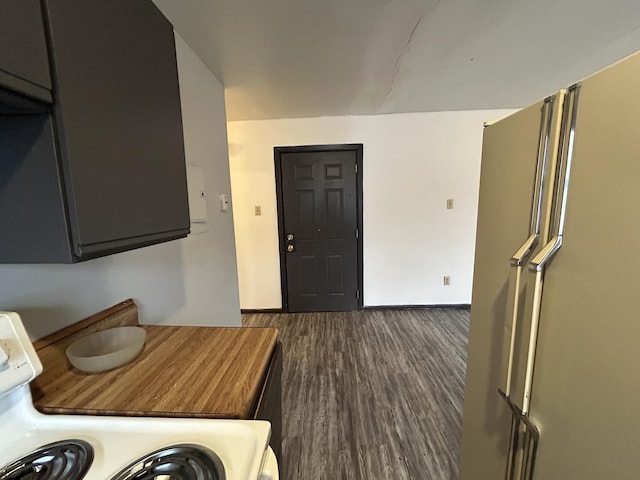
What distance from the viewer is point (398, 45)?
176 centimetres

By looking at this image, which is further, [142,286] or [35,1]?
[142,286]

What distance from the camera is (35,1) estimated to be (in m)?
0.55

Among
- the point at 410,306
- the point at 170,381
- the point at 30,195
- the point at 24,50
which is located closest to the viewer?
the point at 24,50

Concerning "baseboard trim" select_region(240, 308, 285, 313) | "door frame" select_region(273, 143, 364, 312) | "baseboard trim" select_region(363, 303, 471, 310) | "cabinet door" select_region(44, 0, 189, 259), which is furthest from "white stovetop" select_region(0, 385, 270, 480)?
"baseboard trim" select_region(363, 303, 471, 310)

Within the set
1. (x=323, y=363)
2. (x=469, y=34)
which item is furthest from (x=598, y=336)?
(x=323, y=363)

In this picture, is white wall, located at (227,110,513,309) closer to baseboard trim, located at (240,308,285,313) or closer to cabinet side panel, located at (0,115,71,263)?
baseboard trim, located at (240,308,285,313)

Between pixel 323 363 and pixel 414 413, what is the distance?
847 mm

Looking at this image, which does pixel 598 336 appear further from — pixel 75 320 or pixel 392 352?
pixel 392 352

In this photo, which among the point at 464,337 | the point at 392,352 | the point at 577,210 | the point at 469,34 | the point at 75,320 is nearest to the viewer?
the point at 577,210

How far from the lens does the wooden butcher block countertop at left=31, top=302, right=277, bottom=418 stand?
2.42 feet

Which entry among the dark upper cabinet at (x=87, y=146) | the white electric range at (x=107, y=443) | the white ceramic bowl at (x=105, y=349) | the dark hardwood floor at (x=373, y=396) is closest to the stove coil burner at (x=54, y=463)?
the white electric range at (x=107, y=443)

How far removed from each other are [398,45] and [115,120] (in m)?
1.70

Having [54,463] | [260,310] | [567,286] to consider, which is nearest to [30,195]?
[54,463]

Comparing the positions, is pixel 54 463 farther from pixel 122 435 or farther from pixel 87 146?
pixel 87 146
